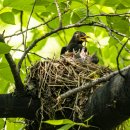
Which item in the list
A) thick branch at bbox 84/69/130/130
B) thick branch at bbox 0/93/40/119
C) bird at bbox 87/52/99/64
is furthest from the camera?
bird at bbox 87/52/99/64

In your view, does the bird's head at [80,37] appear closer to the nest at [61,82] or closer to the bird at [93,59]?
the bird at [93,59]

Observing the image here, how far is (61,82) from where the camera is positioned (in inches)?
118

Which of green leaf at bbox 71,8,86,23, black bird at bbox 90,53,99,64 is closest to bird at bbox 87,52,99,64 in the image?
black bird at bbox 90,53,99,64

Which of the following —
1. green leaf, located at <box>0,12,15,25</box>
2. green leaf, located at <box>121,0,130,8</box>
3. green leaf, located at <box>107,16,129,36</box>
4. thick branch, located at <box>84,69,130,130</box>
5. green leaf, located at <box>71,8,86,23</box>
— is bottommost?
thick branch, located at <box>84,69,130,130</box>

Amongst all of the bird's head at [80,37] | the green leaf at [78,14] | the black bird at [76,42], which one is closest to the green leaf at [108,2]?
the green leaf at [78,14]

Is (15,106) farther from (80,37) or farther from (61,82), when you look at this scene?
(80,37)

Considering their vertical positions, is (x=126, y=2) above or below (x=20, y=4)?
below

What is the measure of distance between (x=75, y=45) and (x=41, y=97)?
2.01 metres

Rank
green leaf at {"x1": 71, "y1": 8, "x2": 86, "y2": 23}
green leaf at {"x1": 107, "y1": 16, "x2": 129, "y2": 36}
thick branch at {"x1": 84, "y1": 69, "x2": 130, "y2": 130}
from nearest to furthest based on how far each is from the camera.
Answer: thick branch at {"x1": 84, "y1": 69, "x2": 130, "y2": 130}, green leaf at {"x1": 107, "y1": 16, "x2": 129, "y2": 36}, green leaf at {"x1": 71, "y1": 8, "x2": 86, "y2": 23}

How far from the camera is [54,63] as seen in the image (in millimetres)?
3307

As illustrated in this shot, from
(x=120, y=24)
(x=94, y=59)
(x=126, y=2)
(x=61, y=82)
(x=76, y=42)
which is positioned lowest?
(x=61, y=82)

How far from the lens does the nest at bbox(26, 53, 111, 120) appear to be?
274 centimetres

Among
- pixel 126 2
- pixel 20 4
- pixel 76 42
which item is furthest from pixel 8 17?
pixel 76 42

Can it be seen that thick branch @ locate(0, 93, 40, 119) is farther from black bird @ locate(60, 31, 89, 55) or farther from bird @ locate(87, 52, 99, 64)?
black bird @ locate(60, 31, 89, 55)
